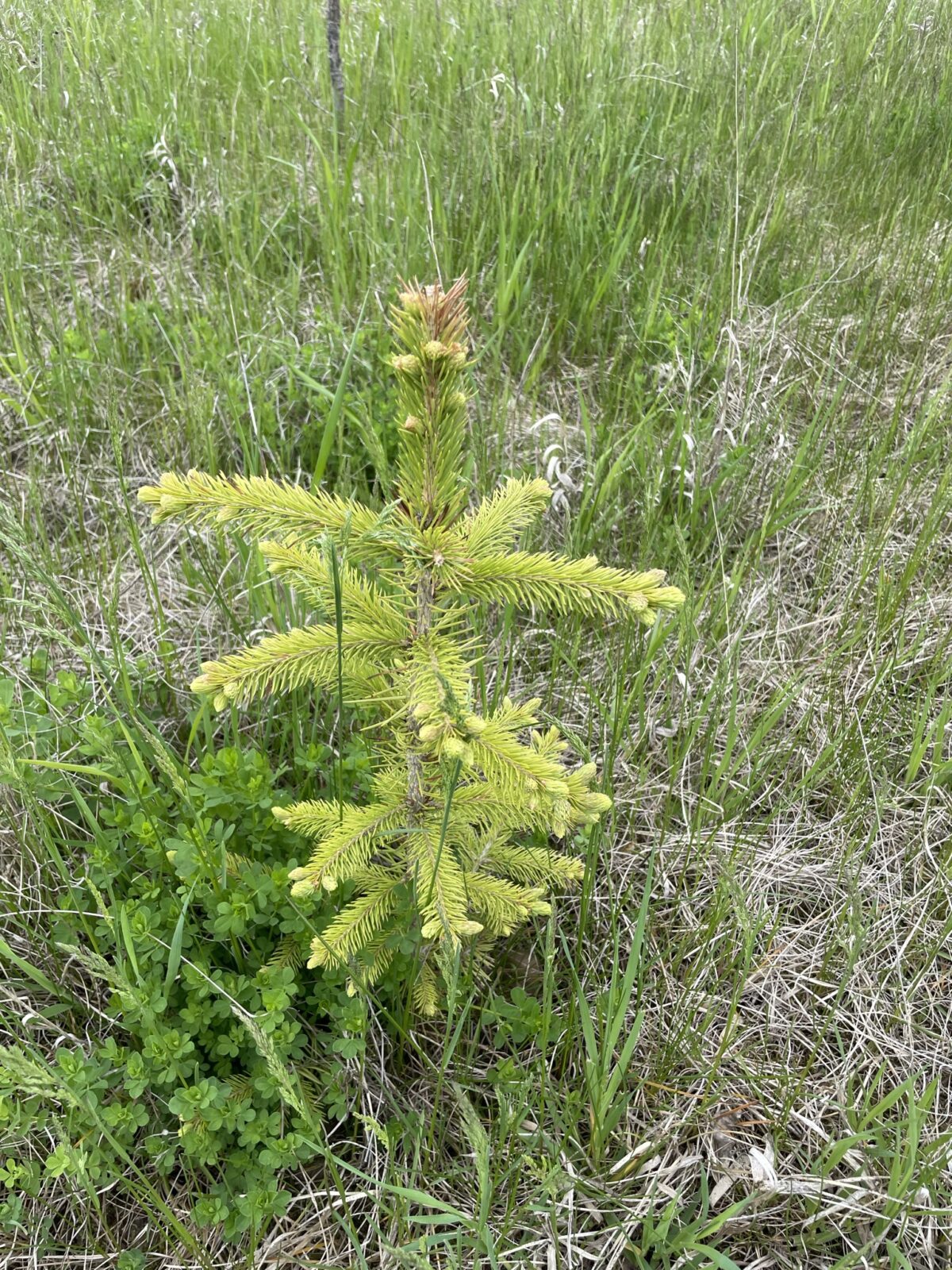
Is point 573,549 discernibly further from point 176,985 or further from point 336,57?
point 336,57

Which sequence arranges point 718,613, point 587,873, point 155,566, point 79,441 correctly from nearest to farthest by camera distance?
1. point 587,873
2. point 718,613
3. point 155,566
4. point 79,441

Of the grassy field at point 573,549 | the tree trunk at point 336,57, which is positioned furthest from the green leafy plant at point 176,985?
the tree trunk at point 336,57

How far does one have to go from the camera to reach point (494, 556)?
4.29ft

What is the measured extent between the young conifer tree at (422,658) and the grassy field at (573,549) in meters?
0.23

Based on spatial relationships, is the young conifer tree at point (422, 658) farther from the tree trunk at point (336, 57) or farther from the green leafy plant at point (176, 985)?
the tree trunk at point (336, 57)

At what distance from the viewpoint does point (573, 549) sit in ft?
7.43

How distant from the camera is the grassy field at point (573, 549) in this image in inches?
58.0

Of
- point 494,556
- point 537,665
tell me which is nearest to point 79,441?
point 537,665

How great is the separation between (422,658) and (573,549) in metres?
1.04

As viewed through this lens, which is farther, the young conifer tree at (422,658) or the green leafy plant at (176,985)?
the green leafy plant at (176,985)

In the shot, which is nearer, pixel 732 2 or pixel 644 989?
pixel 644 989

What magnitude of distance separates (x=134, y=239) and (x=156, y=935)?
282 cm

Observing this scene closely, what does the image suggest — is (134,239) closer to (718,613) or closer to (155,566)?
(155,566)

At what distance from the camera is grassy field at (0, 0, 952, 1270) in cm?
147
